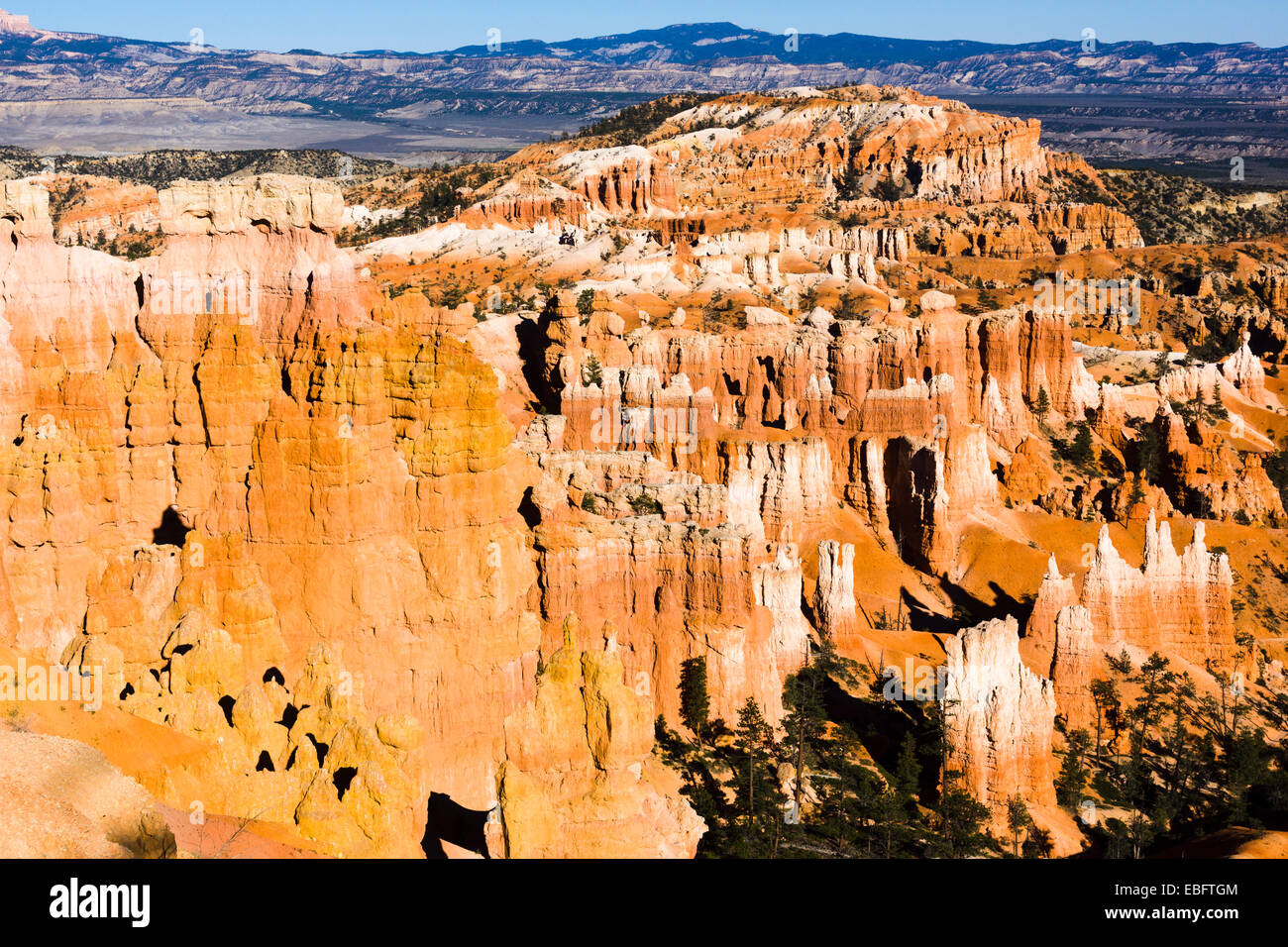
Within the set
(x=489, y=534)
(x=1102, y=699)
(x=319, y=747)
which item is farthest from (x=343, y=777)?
(x=1102, y=699)

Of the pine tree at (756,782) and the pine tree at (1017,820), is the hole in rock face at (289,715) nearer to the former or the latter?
the pine tree at (756,782)

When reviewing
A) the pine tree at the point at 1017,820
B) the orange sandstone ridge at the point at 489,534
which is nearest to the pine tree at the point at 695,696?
the orange sandstone ridge at the point at 489,534

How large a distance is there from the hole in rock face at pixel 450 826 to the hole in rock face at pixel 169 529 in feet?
26.7

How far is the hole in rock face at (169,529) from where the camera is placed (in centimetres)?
3089

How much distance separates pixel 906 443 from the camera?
6606 centimetres

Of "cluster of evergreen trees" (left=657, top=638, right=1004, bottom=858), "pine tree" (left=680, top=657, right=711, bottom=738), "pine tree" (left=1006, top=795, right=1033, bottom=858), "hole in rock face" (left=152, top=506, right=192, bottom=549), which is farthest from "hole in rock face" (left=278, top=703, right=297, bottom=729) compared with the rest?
"pine tree" (left=1006, top=795, right=1033, bottom=858)

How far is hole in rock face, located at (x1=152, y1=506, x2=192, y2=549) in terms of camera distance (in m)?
30.9

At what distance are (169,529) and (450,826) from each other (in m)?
9.27

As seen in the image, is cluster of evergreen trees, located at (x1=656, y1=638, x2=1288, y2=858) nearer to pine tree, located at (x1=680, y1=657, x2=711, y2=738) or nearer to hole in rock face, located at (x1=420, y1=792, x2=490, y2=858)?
pine tree, located at (x1=680, y1=657, x2=711, y2=738)

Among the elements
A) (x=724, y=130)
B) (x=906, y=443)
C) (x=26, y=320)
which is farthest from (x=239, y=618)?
(x=724, y=130)

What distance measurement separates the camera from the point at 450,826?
1125 inches

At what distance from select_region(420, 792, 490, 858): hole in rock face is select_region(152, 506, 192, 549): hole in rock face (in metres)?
8.14

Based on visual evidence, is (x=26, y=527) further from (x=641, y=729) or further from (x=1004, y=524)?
(x=1004, y=524)

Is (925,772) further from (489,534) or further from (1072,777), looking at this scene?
(489,534)
